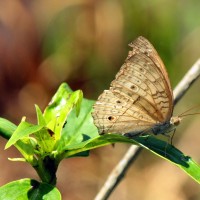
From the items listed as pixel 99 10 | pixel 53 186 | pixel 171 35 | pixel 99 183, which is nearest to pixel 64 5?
pixel 99 10

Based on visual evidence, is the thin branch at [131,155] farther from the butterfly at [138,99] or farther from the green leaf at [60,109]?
the green leaf at [60,109]

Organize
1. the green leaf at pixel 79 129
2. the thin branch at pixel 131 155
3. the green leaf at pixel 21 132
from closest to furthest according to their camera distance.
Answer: the green leaf at pixel 21 132 < the green leaf at pixel 79 129 < the thin branch at pixel 131 155

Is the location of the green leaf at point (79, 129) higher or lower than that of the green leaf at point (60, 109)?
lower

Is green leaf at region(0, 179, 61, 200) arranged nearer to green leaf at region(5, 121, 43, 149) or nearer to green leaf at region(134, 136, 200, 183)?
green leaf at region(5, 121, 43, 149)

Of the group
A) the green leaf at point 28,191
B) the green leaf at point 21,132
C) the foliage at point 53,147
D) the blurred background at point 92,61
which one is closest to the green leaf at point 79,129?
the foliage at point 53,147

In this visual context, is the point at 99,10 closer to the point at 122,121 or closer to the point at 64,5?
the point at 64,5

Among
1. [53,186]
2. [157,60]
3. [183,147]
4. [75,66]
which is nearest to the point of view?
[53,186]
